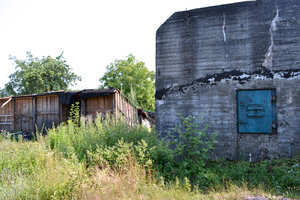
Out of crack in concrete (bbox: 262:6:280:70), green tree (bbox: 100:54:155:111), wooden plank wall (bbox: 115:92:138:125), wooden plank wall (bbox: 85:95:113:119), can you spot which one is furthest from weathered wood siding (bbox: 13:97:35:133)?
green tree (bbox: 100:54:155:111)

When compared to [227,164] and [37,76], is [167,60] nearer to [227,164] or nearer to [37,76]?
[227,164]

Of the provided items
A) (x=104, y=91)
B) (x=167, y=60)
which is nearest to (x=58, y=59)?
(x=104, y=91)

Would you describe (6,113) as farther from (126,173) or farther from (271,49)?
(271,49)

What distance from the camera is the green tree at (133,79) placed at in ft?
111

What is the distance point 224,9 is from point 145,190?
5461 millimetres

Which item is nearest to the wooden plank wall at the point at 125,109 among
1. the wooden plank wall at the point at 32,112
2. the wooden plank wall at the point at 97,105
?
the wooden plank wall at the point at 97,105

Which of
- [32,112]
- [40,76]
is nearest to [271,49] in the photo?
[32,112]

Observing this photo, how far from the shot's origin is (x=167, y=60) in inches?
277

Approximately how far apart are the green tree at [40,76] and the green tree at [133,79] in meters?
6.74

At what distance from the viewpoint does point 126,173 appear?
16.0 feet

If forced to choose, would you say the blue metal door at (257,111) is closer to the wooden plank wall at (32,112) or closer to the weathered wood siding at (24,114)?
the wooden plank wall at (32,112)

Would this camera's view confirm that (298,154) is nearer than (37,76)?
Yes

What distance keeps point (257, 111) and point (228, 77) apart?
122 cm

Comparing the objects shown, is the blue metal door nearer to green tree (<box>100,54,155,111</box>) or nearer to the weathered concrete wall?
the weathered concrete wall
